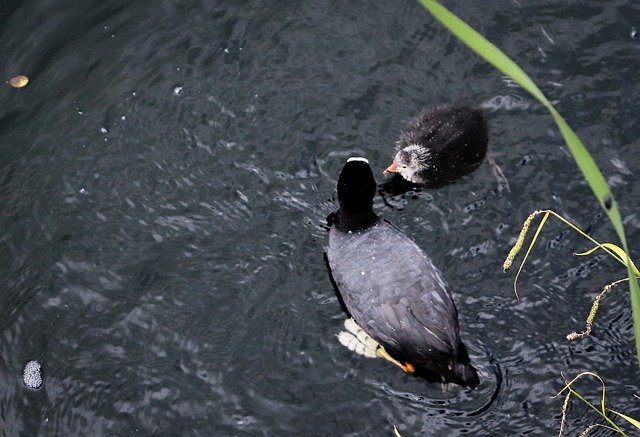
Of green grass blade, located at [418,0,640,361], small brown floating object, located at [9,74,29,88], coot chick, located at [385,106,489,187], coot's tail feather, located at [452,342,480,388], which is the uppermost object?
green grass blade, located at [418,0,640,361]

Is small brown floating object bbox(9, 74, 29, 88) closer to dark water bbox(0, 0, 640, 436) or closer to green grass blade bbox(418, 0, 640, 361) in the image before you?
dark water bbox(0, 0, 640, 436)

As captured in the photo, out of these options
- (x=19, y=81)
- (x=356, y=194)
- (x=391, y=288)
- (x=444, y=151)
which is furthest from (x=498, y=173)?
(x=19, y=81)

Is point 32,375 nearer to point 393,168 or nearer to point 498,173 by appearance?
point 393,168

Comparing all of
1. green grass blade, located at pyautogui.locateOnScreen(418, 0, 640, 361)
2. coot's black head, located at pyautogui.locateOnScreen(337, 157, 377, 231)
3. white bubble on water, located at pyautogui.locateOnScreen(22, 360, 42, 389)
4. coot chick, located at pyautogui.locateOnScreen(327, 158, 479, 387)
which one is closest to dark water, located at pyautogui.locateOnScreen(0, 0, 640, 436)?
white bubble on water, located at pyautogui.locateOnScreen(22, 360, 42, 389)

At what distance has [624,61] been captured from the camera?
17.4 ft

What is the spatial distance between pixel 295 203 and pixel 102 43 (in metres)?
1.99

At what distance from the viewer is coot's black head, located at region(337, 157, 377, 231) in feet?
14.9

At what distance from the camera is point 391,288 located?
168 inches

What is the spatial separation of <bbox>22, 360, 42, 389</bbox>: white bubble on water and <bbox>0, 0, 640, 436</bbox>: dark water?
0.12ft

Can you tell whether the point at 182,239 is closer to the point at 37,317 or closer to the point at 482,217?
the point at 37,317

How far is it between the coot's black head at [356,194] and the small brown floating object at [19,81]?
254cm

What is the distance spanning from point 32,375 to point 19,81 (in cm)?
225

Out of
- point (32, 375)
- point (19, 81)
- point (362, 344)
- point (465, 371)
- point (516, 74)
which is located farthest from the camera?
point (19, 81)

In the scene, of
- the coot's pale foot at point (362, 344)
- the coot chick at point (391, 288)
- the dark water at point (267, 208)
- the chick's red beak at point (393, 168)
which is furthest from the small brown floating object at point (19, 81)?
the coot's pale foot at point (362, 344)
